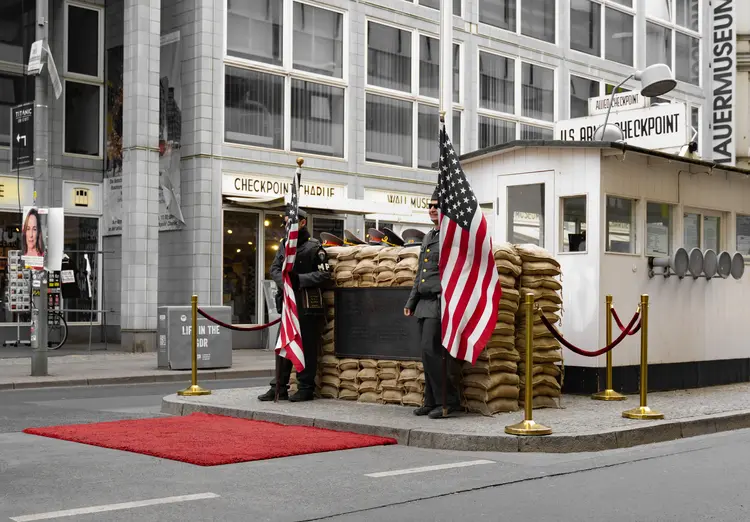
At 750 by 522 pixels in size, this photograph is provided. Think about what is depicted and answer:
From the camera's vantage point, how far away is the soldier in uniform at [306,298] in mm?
12133

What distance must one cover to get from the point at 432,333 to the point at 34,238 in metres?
8.97

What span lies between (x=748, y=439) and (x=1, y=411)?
8551 millimetres

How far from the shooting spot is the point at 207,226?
2373 centimetres

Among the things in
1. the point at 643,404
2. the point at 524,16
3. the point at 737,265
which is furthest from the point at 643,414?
the point at 524,16

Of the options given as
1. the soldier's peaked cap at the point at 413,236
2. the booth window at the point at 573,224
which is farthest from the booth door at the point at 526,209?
the soldier's peaked cap at the point at 413,236

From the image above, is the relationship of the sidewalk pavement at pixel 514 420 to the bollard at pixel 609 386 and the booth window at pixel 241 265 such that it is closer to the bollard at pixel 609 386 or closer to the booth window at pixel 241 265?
the bollard at pixel 609 386

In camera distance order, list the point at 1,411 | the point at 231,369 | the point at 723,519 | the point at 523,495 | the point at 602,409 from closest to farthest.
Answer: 1. the point at 723,519
2. the point at 523,495
3. the point at 602,409
4. the point at 1,411
5. the point at 231,369

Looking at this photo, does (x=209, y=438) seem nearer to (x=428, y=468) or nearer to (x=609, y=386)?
(x=428, y=468)

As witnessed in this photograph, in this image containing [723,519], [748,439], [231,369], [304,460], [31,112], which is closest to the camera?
[723,519]

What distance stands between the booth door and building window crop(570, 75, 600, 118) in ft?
66.0

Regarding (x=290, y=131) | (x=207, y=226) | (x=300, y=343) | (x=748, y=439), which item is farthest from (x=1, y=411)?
(x=290, y=131)

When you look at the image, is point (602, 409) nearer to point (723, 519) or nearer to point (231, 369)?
point (723, 519)

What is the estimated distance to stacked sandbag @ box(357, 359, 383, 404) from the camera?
39.2 ft

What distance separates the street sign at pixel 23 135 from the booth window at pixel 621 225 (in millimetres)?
9863
